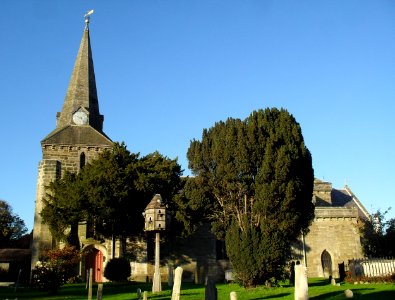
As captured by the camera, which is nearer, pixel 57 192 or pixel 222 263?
pixel 57 192

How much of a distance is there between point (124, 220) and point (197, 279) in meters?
9.07

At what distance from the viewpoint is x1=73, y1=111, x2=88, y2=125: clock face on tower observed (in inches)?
1483

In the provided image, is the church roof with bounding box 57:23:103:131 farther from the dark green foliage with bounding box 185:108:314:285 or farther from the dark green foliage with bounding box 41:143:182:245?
the dark green foliage with bounding box 185:108:314:285

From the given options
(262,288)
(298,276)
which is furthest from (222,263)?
(298,276)

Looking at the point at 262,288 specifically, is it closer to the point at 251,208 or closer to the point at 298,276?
the point at 251,208

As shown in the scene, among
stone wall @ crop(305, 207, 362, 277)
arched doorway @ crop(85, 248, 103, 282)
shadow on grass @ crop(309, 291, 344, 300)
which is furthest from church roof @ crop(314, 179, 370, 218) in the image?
shadow on grass @ crop(309, 291, 344, 300)

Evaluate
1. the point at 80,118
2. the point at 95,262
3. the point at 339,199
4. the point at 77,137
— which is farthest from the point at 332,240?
the point at 80,118

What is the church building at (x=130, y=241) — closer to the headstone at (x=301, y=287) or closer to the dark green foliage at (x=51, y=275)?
the dark green foliage at (x=51, y=275)

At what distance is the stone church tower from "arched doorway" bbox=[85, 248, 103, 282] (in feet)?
8.93

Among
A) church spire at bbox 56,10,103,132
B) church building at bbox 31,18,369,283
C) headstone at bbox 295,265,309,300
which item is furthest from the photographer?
church spire at bbox 56,10,103,132

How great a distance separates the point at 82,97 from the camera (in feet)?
128

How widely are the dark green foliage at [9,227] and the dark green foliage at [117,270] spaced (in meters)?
27.9

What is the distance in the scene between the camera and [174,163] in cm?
3300

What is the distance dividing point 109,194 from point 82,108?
11.7 m
